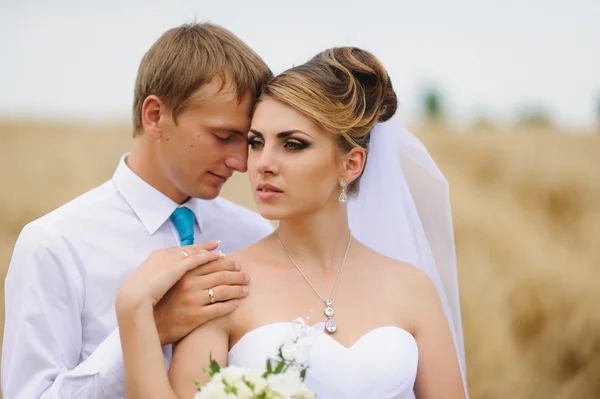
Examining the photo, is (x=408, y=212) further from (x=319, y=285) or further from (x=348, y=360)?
(x=348, y=360)

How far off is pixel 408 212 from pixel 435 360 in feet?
3.06

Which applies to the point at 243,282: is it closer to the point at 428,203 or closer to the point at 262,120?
the point at 262,120

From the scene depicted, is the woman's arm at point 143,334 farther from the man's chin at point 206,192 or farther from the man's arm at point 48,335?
the man's chin at point 206,192

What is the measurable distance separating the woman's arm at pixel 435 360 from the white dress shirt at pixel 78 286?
1052 mm

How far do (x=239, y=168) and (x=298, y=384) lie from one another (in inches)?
55.3

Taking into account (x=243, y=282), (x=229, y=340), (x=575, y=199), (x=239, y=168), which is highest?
(x=239, y=168)

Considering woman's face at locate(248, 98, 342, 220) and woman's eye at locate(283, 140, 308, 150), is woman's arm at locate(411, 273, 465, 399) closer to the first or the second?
woman's face at locate(248, 98, 342, 220)

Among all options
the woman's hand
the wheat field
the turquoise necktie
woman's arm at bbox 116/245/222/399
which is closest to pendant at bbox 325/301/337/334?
the woman's hand

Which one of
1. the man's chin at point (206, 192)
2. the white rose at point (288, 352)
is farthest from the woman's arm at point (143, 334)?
the man's chin at point (206, 192)

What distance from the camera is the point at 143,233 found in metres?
3.62

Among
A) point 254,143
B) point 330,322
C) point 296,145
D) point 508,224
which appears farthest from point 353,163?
point 508,224

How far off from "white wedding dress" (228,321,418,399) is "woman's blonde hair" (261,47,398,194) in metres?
0.71

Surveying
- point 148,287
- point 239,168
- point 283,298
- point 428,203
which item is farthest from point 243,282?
point 428,203

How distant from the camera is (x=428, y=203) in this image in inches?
160
